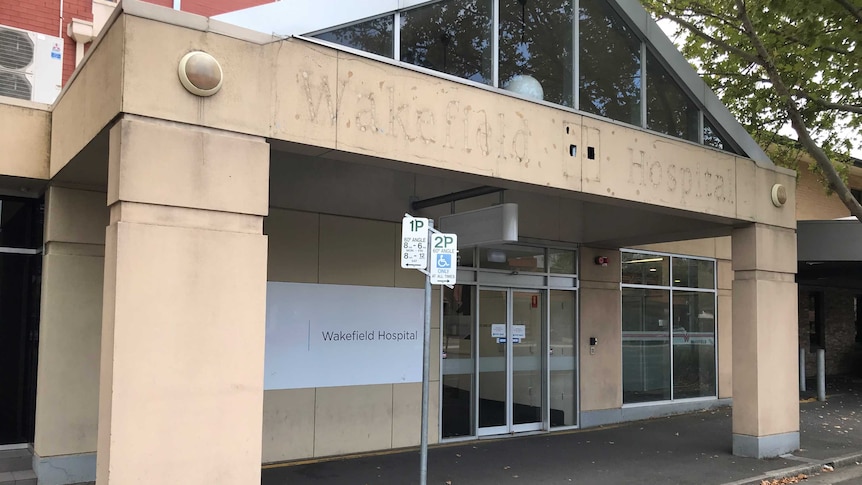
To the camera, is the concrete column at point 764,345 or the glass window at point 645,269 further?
the glass window at point 645,269

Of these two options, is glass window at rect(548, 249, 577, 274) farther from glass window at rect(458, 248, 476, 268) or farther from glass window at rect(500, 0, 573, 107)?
glass window at rect(500, 0, 573, 107)

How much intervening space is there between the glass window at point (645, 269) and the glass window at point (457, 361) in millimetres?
3896

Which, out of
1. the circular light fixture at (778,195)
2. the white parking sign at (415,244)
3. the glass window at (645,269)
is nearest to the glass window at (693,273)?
the glass window at (645,269)

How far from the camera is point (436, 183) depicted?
8836mm

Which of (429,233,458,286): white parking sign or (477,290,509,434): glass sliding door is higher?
(429,233,458,286): white parking sign

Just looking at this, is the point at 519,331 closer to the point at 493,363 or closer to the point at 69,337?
the point at 493,363

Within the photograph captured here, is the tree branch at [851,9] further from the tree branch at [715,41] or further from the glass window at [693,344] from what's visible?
the glass window at [693,344]

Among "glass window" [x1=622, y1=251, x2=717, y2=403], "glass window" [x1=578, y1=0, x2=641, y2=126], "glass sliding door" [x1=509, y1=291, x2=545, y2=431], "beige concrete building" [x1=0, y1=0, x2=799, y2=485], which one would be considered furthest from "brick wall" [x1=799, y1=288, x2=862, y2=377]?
"glass window" [x1=578, y1=0, x2=641, y2=126]

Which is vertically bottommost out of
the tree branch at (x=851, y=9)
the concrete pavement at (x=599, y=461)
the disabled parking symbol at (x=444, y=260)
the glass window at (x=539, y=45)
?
the concrete pavement at (x=599, y=461)

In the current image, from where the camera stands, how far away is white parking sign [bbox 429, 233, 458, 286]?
219 inches

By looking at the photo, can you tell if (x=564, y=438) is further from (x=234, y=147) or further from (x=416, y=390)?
(x=234, y=147)

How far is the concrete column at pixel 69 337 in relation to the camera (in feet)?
22.8

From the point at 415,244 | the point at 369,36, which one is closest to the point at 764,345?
the point at 415,244

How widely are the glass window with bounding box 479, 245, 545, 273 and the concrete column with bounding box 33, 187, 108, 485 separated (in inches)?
214
